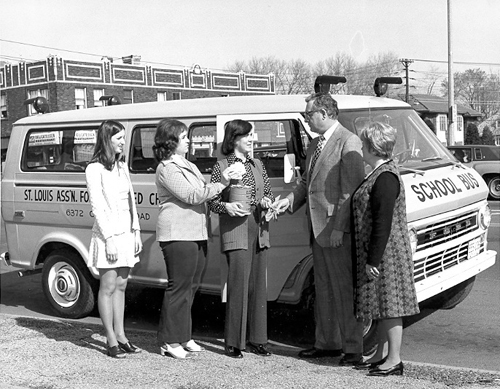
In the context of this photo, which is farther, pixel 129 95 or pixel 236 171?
pixel 129 95

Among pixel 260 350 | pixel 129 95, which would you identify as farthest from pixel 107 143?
pixel 129 95

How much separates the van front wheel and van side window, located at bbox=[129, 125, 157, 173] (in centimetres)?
129

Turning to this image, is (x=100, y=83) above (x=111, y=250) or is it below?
above

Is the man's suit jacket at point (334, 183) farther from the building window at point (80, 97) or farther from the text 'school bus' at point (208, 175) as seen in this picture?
the building window at point (80, 97)

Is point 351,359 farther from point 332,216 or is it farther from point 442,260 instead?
point 442,260

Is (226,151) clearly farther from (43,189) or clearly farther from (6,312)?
(6,312)

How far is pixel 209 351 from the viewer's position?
6387 millimetres

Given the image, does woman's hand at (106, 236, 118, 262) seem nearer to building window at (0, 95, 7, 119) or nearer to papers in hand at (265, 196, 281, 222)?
papers in hand at (265, 196, 281, 222)

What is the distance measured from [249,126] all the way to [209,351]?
6.35 feet

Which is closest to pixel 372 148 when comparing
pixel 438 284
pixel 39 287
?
pixel 438 284

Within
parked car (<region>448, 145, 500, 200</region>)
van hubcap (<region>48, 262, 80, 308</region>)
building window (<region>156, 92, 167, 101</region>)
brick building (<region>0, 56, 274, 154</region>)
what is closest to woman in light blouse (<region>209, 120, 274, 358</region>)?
van hubcap (<region>48, 262, 80, 308</region>)

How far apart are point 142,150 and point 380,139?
292 centimetres

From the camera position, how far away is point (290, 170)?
21.0ft

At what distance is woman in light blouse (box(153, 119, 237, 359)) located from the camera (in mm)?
6035
